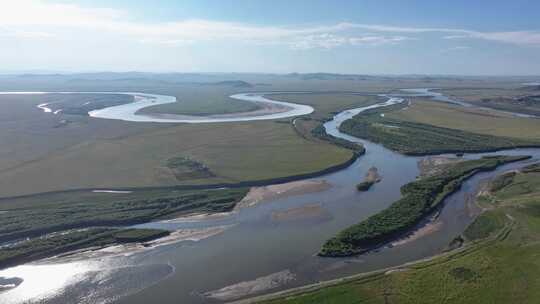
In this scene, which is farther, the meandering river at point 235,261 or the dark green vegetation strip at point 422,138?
the dark green vegetation strip at point 422,138

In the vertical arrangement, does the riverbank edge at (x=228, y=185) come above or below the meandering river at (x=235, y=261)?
above

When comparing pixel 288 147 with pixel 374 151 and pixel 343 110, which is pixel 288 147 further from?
pixel 343 110

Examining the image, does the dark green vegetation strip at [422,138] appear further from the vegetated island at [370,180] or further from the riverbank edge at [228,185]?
the riverbank edge at [228,185]

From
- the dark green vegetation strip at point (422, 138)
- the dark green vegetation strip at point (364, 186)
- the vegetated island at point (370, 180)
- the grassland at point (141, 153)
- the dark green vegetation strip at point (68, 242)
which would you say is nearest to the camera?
the dark green vegetation strip at point (68, 242)

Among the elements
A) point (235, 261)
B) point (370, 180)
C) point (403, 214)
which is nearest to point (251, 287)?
point (235, 261)

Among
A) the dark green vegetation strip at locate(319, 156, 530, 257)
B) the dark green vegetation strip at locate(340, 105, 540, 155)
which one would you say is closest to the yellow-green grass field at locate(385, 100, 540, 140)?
the dark green vegetation strip at locate(340, 105, 540, 155)

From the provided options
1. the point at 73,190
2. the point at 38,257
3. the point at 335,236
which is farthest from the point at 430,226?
the point at 73,190

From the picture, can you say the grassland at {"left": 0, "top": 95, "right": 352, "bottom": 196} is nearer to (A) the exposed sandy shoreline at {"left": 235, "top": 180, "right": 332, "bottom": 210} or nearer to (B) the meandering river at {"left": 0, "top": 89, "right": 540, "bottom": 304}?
(A) the exposed sandy shoreline at {"left": 235, "top": 180, "right": 332, "bottom": 210}

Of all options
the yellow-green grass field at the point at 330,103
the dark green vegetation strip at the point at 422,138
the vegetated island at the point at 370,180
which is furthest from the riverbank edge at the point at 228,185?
the yellow-green grass field at the point at 330,103
